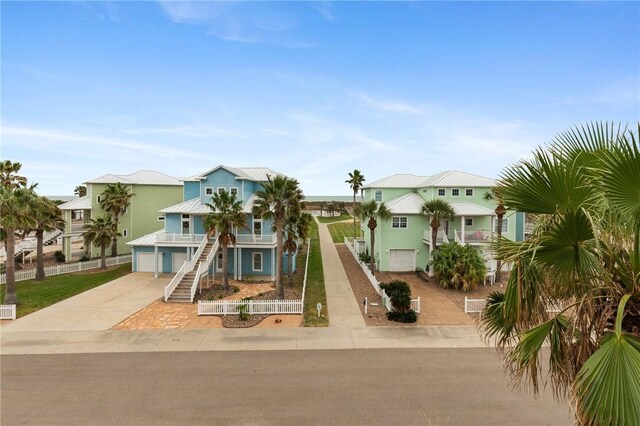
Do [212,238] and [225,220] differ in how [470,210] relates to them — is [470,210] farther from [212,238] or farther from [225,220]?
[212,238]

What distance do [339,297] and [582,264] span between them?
1798 cm

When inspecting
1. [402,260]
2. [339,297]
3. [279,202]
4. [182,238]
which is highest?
[279,202]

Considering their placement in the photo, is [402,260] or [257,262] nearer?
[257,262]

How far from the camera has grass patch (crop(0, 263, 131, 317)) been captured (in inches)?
757

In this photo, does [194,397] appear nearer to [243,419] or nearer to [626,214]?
[243,419]

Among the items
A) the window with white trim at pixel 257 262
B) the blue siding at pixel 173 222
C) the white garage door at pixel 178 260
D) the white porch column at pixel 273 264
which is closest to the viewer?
the white porch column at pixel 273 264

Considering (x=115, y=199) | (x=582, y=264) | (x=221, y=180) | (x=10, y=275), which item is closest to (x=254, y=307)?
(x=221, y=180)

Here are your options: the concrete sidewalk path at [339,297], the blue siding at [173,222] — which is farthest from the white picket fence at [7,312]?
the concrete sidewalk path at [339,297]

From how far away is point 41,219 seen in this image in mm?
19891

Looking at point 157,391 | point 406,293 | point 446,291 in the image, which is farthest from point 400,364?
point 446,291

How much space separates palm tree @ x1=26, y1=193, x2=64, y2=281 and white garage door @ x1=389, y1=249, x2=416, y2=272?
2543cm

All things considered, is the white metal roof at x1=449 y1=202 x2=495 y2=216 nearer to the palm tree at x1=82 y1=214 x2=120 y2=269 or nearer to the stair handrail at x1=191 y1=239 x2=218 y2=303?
the stair handrail at x1=191 y1=239 x2=218 y2=303

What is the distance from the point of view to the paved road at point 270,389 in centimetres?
898

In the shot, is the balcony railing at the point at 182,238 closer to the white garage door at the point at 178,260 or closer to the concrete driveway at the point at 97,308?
the white garage door at the point at 178,260
